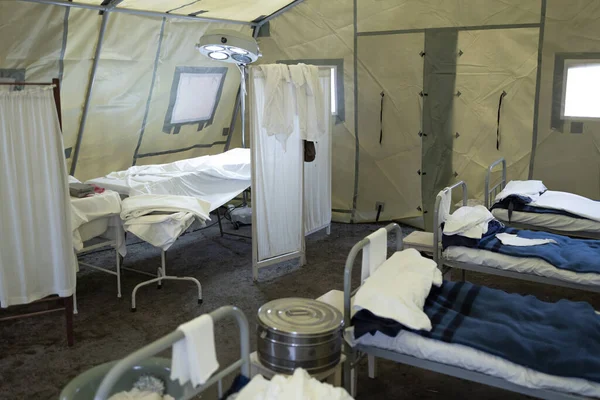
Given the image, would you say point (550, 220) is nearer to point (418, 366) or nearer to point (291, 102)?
point (291, 102)

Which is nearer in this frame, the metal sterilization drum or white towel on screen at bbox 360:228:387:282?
the metal sterilization drum

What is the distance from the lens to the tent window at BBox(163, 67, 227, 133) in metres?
5.45

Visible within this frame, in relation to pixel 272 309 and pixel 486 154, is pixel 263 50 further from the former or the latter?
pixel 272 309

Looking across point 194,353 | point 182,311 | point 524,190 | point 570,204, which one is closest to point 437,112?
point 524,190

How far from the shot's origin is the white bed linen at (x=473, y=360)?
7.07ft

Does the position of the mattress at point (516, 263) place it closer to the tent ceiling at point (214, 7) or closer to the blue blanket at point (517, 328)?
the blue blanket at point (517, 328)

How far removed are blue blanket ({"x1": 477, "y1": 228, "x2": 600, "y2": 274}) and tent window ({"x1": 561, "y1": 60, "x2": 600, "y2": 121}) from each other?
1.64m

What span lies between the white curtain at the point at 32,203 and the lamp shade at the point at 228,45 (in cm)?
169

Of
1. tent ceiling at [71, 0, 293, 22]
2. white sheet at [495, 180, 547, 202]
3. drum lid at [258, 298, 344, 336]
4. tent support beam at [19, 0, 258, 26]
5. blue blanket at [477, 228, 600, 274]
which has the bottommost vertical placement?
blue blanket at [477, 228, 600, 274]

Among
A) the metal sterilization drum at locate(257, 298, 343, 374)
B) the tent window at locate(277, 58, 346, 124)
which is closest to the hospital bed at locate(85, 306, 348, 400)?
the metal sterilization drum at locate(257, 298, 343, 374)

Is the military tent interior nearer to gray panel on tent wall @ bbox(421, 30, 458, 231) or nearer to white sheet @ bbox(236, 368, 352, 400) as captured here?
gray panel on tent wall @ bbox(421, 30, 458, 231)

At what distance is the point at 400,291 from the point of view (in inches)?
97.0

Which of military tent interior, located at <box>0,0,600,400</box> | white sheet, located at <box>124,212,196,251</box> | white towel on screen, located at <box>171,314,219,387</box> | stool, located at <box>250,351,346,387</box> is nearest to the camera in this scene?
white towel on screen, located at <box>171,314,219,387</box>

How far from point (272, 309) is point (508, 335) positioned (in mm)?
970
